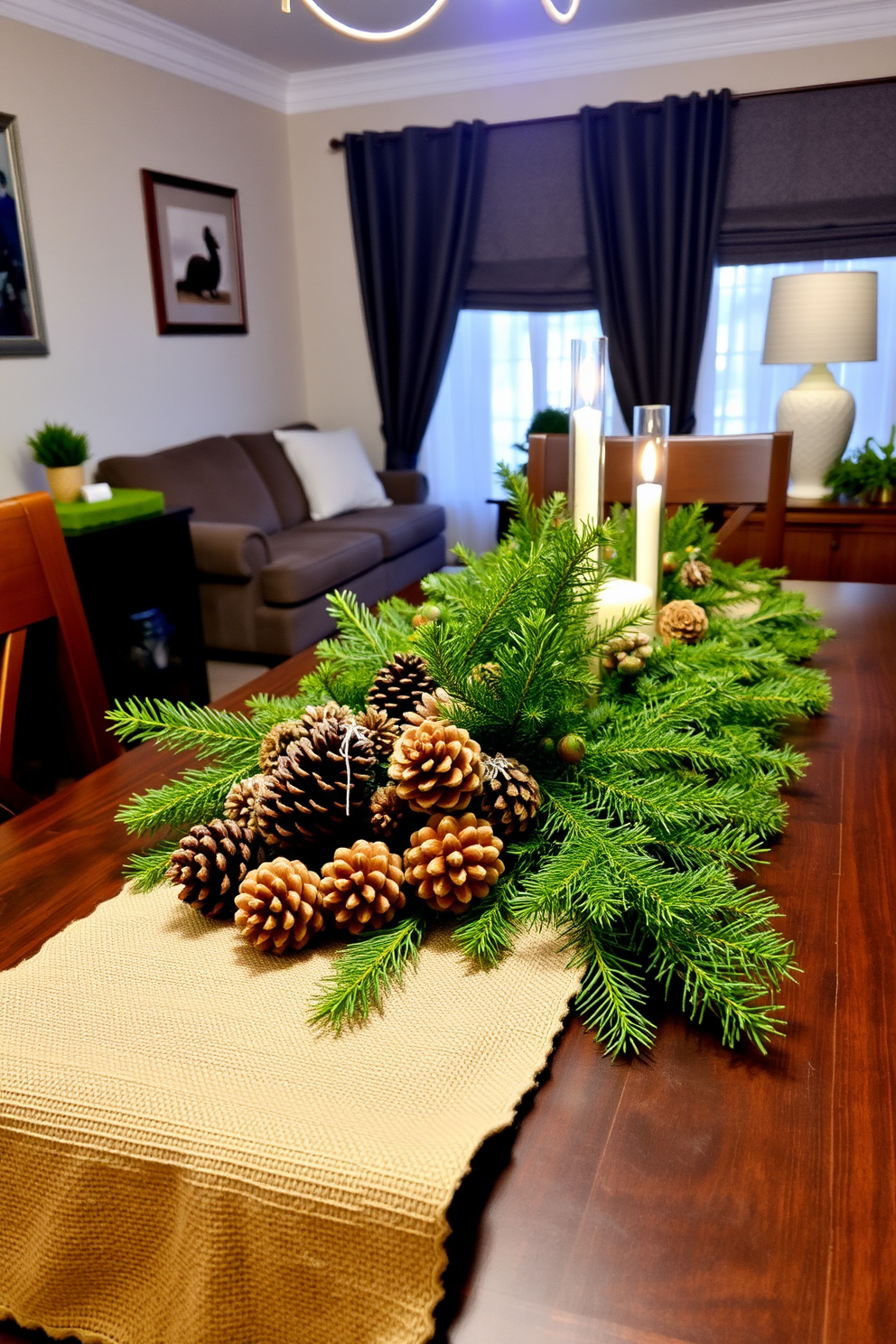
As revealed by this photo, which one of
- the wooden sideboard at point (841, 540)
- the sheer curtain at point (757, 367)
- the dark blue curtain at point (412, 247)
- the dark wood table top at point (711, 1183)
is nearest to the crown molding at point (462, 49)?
the dark blue curtain at point (412, 247)

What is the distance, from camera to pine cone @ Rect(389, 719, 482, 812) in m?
0.55

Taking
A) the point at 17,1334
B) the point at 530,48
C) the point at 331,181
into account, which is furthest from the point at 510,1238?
the point at 331,181

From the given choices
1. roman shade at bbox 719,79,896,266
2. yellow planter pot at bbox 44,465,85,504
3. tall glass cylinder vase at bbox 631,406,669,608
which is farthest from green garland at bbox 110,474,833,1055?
roman shade at bbox 719,79,896,266

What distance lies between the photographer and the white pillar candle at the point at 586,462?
0.84m

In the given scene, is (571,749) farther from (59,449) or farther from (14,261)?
(14,261)

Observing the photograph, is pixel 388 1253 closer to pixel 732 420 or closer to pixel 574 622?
pixel 574 622

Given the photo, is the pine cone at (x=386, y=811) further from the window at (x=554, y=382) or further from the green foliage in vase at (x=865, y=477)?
the window at (x=554, y=382)

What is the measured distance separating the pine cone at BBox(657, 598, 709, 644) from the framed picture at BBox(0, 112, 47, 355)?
3124 mm

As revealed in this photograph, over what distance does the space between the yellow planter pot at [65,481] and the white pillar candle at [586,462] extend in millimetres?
2718

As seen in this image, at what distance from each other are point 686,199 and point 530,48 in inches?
42.5

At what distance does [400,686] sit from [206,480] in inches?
145

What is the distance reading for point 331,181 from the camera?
196 inches

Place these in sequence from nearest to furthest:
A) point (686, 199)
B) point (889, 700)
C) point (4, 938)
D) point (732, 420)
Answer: point (4, 938) < point (889, 700) < point (686, 199) < point (732, 420)

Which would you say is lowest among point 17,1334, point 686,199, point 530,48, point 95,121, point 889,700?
point 17,1334
